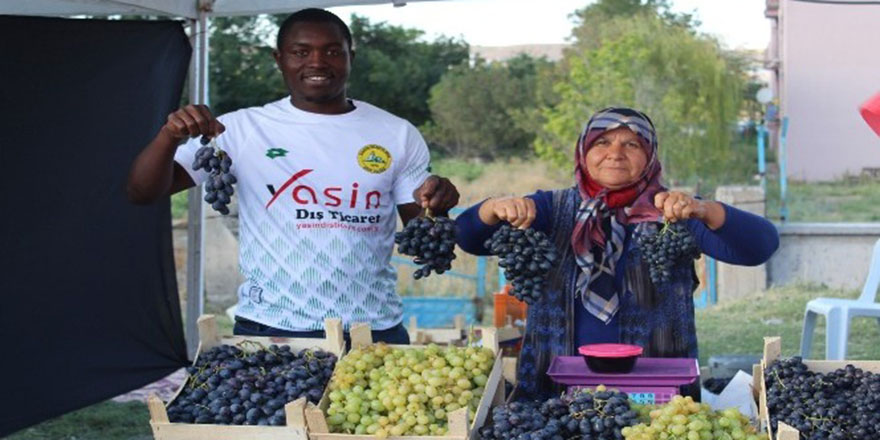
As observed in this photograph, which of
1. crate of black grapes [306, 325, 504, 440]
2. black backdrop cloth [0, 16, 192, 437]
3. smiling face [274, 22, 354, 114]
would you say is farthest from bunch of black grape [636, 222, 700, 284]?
black backdrop cloth [0, 16, 192, 437]

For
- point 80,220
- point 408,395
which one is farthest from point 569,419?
point 80,220

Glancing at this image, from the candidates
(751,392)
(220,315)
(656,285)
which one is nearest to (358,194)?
(656,285)

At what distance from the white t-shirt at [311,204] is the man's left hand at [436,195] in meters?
0.25

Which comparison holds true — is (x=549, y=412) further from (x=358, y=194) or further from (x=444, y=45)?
(x=444, y=45)

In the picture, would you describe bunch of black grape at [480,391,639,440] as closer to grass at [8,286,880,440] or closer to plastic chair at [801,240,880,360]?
grass at [8,286,880,440]

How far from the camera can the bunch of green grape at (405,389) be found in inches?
102

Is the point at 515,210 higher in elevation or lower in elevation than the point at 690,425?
higher

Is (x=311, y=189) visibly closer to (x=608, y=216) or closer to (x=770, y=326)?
(x=608, y=216)

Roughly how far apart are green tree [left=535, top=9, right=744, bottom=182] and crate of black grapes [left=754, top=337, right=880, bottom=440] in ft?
Result: 28.9

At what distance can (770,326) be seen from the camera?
27.9ft

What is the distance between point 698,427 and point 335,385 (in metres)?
0.83

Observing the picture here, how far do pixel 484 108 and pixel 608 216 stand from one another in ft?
36.5

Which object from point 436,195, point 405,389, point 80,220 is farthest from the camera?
point 80,220

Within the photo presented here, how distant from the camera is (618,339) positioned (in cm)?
302
